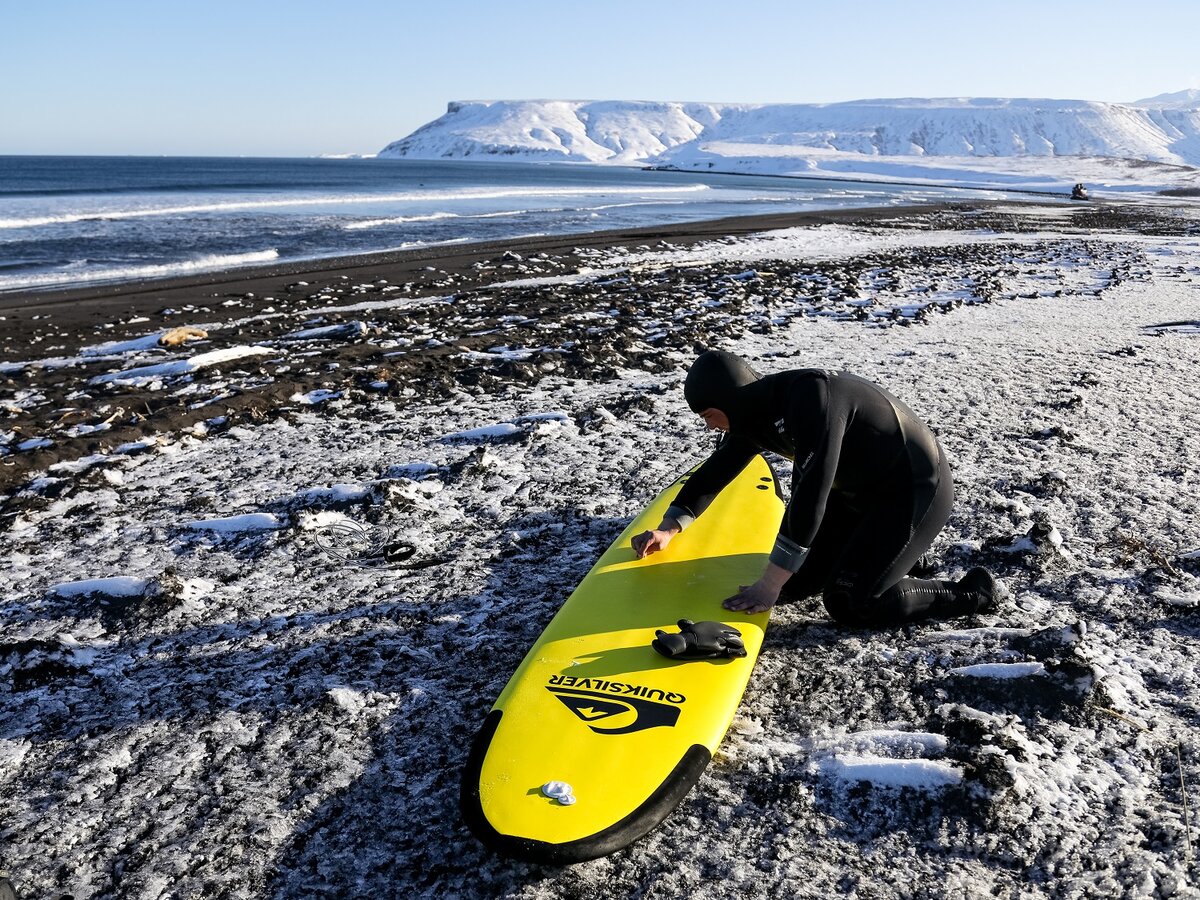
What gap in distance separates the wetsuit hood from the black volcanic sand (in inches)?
188

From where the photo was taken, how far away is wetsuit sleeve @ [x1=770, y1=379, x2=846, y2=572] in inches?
141

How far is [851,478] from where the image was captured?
13.1 ft

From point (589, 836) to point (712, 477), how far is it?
6.82 ft

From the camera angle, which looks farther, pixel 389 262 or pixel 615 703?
pixel 389 262

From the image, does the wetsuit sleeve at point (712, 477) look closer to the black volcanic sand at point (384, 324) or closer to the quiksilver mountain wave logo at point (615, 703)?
the quiksilver mountain wave logo at point (615, 703)

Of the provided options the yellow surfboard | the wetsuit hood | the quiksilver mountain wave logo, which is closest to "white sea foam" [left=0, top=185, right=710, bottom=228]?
the yellow surfboard

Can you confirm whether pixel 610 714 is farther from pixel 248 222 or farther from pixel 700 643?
pixel 248 222

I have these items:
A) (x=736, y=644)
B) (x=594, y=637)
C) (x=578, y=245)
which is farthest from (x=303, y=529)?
(x=578, y=245)

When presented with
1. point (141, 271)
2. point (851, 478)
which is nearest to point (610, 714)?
point (851, 478)

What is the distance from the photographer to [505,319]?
11.9 meters

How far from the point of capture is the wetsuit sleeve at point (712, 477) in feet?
13.7

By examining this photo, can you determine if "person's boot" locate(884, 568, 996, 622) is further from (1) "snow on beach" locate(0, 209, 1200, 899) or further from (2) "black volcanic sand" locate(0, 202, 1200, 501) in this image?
(2) "black volcanic sand" locate(0, 202, 1200, 501)

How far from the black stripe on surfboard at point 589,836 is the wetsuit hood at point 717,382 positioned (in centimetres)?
154

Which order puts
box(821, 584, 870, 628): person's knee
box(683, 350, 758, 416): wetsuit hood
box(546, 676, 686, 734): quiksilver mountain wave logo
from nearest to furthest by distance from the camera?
box(546, 676, 686, 734): quiksilver mountain wave logo < box(683, 350, 758, 416): wetsuit hood < box(821, 584, 870, 628): person's knee
